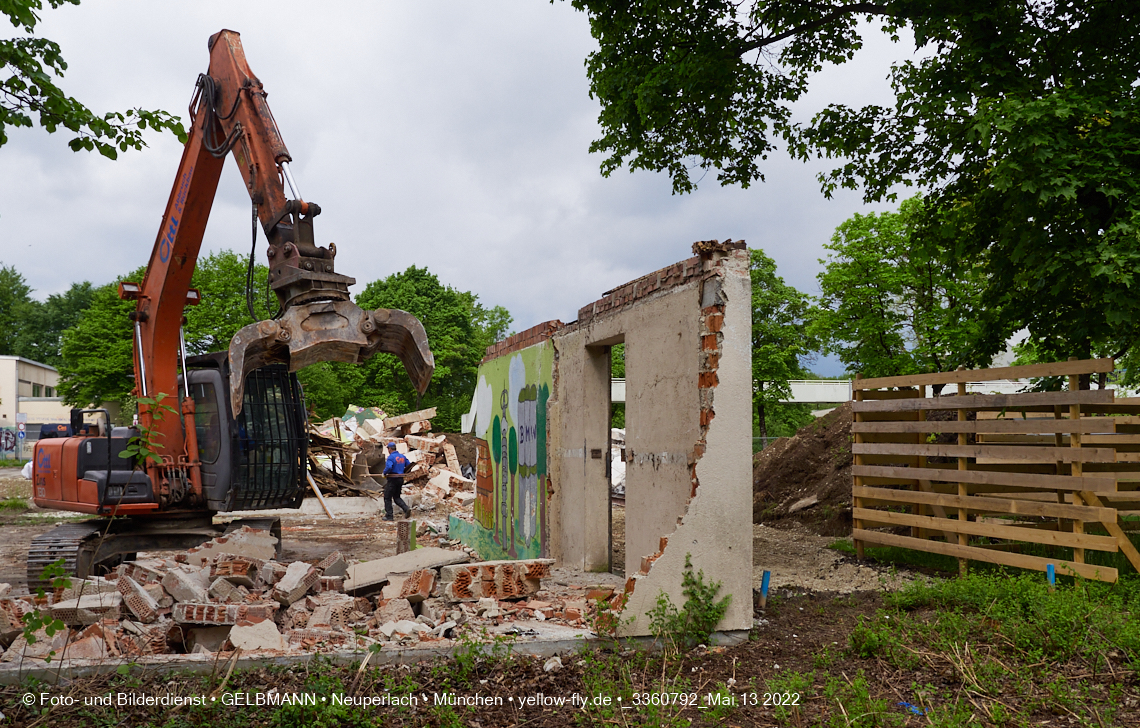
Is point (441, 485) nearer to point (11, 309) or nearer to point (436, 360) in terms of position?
point (436, 360)

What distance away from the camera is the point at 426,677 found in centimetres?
550

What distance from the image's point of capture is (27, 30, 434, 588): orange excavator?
809cm

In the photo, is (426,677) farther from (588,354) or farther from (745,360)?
(588,354)

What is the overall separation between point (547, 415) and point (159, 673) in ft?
17.3

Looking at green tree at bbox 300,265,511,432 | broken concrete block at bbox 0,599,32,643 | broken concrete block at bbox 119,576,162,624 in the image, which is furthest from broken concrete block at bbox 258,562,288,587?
green tree at bbox 300,265,511,432

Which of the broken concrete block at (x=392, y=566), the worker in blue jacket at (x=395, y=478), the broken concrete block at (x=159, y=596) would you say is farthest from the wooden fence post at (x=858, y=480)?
the worker in blue jacket at (x=395, y=478)

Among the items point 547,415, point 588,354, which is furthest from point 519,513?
point 588,354

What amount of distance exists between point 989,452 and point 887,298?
12.7 m

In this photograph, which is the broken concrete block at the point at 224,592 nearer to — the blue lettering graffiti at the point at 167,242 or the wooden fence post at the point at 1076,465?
the blue lettering graffiti at the point at 167,242

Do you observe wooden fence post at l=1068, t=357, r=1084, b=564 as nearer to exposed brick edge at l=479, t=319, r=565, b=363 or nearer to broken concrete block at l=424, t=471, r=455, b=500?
exposed brick edge at l=479, t=319, r=565, b=363

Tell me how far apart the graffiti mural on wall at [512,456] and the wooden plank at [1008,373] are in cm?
402

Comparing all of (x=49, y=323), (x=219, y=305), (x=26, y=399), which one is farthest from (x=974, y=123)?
(x=49, y=323)

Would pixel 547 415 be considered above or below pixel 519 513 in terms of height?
above

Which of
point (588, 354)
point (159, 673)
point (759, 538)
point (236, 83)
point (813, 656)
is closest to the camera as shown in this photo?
point (159, 673)
